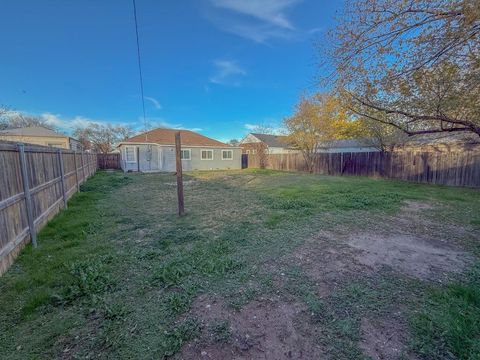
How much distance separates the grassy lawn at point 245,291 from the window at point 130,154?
14.9m

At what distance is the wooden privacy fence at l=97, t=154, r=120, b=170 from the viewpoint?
69.0 ft

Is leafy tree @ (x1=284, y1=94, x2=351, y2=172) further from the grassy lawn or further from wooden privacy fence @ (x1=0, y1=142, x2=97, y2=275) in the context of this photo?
wooden privacy fence @ (x1=0, y1=142, x2=97, y2=275)

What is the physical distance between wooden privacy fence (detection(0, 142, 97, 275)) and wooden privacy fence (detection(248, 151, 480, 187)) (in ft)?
46.7

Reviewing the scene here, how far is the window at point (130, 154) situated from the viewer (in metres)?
18.2

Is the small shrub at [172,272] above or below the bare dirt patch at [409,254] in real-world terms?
above

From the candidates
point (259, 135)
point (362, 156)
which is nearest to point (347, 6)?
point (362, 156)

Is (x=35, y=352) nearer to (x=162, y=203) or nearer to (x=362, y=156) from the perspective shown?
(x=162, y=203)

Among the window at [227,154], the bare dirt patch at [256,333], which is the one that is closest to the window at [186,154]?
the window at [227,154]

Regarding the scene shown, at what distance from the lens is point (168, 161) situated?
19.9 m

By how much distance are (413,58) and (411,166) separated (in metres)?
9.97

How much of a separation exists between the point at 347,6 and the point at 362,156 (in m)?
11.8

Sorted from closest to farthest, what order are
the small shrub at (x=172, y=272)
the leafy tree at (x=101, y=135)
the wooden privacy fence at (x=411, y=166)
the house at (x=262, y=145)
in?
1. the small shrub at (x=172, y=272)
2. the wooden privacy fence at (x=411, y=166)
3. the house at (x=262, y=145)
4. the leafy tree at (x=101, y=135)

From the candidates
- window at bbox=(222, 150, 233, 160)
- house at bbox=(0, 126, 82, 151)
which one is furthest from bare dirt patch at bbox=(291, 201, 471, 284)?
house at bbox=(0, 126, 82, 151)

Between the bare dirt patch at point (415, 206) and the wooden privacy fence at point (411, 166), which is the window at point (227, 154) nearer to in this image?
the wooden privacy fence at point (411, 166)
